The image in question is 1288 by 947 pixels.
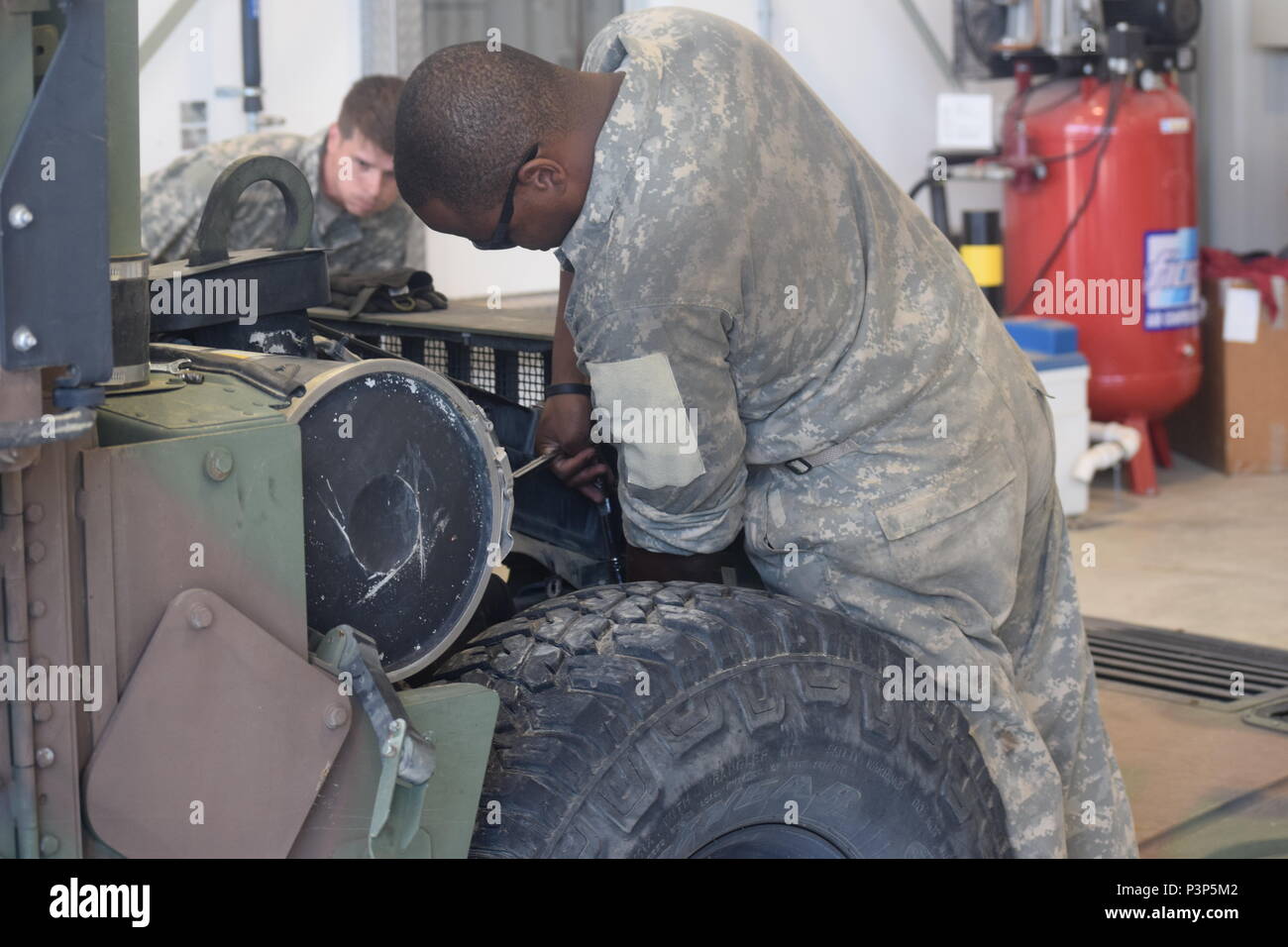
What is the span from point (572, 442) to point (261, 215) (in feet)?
7.05

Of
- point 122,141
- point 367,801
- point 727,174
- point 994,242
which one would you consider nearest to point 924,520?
point 727,174

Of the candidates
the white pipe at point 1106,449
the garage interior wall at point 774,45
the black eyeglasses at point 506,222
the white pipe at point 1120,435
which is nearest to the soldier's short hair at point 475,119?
the black eyeglasses at point 506,222

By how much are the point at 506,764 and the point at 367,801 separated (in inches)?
7.9

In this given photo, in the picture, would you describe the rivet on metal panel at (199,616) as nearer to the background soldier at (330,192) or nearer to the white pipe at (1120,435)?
the background soldier at (330,192)

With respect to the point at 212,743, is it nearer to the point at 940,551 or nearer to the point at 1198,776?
the point at 940,551

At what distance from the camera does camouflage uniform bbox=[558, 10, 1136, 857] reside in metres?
2.00

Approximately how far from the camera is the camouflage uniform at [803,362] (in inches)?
78.7

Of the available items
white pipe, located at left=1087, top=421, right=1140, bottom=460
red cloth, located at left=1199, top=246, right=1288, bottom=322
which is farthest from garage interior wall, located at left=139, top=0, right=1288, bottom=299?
white pipe, located at left=1087, top=421, right=1140, bottom=460

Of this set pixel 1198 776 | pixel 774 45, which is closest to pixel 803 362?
pixel 1198 776

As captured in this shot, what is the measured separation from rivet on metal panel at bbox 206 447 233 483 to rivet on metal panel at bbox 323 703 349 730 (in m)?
0.25

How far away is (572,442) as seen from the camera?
231cm

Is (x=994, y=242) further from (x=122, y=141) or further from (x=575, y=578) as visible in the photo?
(x=122, y=141)

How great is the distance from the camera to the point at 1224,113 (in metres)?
7.41

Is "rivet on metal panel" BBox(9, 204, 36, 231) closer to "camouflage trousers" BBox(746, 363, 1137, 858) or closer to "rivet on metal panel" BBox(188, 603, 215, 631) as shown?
"rivet on metal panel" BBox(188, 603, 215, 631)
